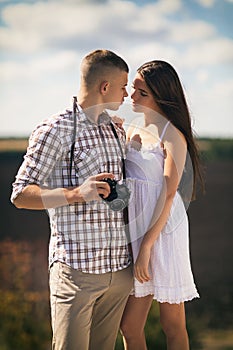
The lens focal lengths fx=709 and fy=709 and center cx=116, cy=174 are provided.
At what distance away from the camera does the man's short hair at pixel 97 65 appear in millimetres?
2492

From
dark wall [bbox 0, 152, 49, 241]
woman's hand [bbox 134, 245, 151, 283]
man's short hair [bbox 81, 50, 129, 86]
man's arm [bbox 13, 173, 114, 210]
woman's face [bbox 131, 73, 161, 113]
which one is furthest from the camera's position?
dark wall [bbox 0, 152, 49, 241]

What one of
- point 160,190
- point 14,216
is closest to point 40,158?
point 160,190

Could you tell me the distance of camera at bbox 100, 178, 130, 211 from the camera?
8.04 feet

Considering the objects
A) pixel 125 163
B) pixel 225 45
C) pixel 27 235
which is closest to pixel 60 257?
pixel 125 163

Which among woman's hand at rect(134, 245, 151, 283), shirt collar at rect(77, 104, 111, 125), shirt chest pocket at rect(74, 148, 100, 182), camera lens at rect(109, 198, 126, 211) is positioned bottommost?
woman's hand at rect(134, 245, 151, 283)

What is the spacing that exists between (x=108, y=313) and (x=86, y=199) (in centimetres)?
47

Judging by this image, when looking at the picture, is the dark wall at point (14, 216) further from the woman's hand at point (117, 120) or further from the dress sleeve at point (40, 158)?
the dress sleeve at point (40, 158)

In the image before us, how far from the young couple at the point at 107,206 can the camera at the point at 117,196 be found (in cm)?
2

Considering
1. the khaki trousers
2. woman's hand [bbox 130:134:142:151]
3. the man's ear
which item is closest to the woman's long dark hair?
woman's hand [bbox 130:134:142:151]

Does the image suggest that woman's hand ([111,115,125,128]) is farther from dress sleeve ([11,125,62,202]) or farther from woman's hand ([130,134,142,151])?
dress sleeve ([11,125,62,202])

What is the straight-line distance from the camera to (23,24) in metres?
3.98

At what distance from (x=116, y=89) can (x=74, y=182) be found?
0.37 metres

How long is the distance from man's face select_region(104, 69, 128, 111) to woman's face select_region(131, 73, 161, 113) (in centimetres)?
19

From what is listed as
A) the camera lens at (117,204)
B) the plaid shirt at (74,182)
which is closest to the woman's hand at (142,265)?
the plaid shirt at (74,182)
